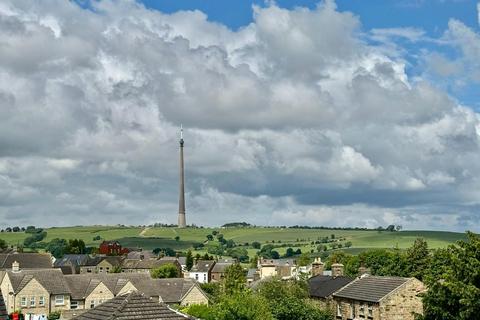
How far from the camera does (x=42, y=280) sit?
282 ft

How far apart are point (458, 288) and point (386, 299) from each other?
19900 millimetres

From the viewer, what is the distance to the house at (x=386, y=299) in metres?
53.4

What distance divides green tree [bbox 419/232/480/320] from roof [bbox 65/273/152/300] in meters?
57.0

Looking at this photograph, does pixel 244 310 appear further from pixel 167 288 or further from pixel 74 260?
pixel 74 260

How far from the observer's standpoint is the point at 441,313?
119 ft

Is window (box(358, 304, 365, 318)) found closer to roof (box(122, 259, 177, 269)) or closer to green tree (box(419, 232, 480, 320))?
green tree (box(419, 232, 480, 320))

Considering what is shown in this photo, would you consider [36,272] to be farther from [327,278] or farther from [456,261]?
[456,261]

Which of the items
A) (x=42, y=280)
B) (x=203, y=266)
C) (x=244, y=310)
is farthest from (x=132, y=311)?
(x=203, y=266)

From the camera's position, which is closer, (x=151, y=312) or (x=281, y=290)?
(x=151, y=312)

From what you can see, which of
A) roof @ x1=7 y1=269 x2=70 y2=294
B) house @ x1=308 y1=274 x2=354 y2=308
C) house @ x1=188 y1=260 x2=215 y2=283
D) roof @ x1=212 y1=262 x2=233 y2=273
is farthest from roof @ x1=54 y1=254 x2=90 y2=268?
house @ x1=308 y1=274 x2=354 y2=308

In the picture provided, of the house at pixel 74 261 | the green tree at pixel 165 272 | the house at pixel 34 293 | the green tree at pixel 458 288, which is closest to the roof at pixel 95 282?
the house at pixel 34 293

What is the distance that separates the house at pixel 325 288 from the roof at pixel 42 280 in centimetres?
3454

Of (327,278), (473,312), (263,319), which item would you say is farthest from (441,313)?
(327,278)

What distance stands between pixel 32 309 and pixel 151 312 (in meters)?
64.4
